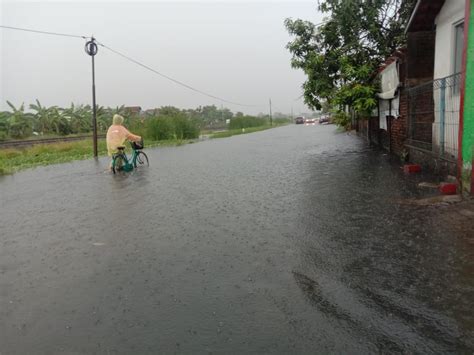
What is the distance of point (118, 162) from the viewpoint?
1303cm

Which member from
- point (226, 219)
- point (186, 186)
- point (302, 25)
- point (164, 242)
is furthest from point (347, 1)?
point (164, 242)

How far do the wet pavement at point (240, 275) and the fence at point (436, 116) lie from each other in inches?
52.6

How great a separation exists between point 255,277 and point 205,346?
50.5 inches

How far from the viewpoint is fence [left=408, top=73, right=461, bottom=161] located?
8.41 meters

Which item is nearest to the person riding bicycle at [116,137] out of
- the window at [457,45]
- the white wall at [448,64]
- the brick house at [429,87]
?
the brick house at [429,87]

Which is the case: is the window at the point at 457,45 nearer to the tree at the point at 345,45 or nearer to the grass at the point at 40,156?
the tree at the point at 345,45

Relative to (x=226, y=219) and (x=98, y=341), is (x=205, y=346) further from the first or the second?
(x=226, y=219)

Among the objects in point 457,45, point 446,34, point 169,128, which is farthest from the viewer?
point 169,128

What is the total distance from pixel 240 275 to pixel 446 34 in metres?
7.94

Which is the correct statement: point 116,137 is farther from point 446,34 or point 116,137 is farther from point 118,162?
point 446,34

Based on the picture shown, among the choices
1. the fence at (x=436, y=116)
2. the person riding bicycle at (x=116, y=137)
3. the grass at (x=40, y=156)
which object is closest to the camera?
the fence at (x=436, y=116)

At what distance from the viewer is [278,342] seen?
3021 millimetres

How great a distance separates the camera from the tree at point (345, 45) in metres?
15.9

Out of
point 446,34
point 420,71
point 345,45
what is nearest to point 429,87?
point 420,71
